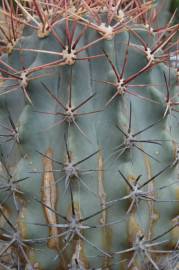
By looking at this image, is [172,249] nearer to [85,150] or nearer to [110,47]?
[85,150]

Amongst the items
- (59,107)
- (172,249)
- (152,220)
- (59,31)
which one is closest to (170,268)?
(172,249)

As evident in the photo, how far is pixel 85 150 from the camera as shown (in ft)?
6.38

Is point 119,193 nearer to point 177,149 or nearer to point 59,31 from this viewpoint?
point 177,149

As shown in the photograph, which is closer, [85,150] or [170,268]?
[85,150]

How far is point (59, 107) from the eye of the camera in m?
1.98

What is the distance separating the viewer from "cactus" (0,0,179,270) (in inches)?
76.6

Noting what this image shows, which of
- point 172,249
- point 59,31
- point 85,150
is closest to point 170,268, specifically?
point 172,249

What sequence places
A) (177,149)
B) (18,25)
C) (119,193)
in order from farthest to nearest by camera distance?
(18,25) → (177,149) → (119,193)

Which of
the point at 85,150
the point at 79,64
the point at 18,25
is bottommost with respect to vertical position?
the point at 85,150

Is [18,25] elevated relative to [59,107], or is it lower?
elevated

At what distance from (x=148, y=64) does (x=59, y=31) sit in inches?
13.0

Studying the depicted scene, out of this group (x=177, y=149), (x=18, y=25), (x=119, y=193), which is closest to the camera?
(x=119, y=193)

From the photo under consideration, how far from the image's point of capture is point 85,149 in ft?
6.38

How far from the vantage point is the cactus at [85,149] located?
76.6 inches
